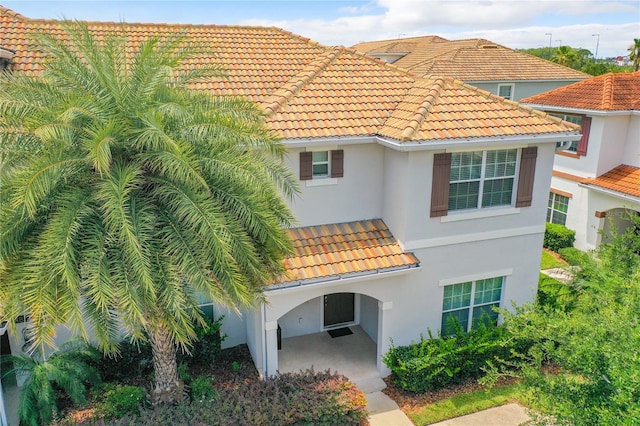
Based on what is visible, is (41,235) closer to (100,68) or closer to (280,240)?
(100,68)

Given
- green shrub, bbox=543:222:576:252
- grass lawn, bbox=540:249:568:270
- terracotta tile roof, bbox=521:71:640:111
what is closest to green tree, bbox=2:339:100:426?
grass lawn, bbox=540:249:568:270

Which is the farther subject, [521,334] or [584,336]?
[521,334]

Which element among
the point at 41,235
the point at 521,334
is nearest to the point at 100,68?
the point at 41,235

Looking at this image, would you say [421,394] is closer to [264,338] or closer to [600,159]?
[264,338]

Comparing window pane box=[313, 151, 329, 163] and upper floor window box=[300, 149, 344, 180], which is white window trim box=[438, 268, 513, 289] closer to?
upper floor window box=[300, 149, 344, 180]

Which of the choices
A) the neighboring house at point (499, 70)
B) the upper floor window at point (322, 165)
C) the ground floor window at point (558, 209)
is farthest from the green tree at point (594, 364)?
the neighboring house at point (499, 70)

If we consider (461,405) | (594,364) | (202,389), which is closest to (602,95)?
(461,405)

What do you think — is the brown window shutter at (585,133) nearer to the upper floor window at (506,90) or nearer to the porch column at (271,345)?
the upper floor window at (506,90)
